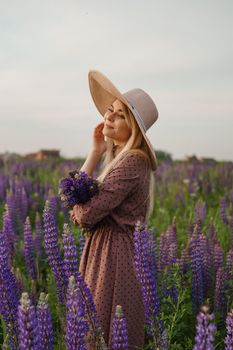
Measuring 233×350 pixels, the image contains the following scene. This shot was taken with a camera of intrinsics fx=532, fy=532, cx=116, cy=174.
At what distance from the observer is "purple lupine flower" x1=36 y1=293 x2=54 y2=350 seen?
2414mm

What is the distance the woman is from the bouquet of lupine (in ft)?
0.17

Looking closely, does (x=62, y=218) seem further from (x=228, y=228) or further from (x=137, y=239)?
(x=137, y=239)

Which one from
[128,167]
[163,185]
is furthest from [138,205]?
[163,185]

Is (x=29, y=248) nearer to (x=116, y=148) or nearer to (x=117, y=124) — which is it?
(x=116, y=148)

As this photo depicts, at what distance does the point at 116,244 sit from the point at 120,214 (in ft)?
0.71

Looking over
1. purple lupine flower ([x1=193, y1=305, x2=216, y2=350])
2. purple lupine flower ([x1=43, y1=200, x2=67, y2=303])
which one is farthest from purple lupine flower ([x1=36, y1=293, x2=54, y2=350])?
purple lupine flower ([x1=43, y1=200, x2=67, y2=303])

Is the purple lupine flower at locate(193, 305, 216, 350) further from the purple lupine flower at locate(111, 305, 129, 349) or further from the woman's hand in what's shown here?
the woman's hand

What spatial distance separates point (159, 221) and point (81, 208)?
4448 mm

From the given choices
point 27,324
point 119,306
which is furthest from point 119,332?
point 27,324

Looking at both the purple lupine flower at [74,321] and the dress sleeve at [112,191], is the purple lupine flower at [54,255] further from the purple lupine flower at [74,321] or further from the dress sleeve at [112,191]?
the purple lupine flower at [74,321]

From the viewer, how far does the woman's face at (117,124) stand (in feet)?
13.0

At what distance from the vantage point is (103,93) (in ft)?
14.2

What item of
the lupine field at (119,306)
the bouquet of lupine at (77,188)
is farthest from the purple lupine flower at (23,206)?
the bouquet of lupine at (77,188)

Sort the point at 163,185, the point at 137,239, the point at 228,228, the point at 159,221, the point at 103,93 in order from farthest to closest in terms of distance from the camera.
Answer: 1. the point at 163,185
2. the point at 159,221
3. the point at 228,228
4. the point at 103,93
5. the point at 137,239
